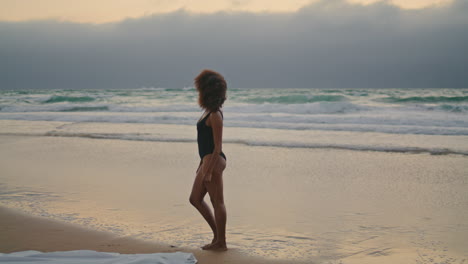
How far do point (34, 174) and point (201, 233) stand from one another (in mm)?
4447

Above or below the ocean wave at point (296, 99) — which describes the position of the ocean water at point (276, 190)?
below

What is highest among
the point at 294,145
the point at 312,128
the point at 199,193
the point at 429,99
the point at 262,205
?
the point at 429,99

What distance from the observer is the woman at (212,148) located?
3.61 metres

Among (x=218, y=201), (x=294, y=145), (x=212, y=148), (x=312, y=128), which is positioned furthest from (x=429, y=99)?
(x=212, y=148)

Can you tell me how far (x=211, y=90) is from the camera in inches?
142

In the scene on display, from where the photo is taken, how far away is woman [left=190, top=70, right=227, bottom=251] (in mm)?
3607

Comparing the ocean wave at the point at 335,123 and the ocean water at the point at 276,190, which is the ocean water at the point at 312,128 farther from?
the ocean water at the point at 276,190

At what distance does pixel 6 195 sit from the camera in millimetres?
6055

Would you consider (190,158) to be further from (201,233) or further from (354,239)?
(354,239)

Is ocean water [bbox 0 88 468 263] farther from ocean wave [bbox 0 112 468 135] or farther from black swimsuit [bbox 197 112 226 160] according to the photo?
ocean wave [bbox 0 112 468 135]

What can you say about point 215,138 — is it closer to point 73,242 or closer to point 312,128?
point 73,242

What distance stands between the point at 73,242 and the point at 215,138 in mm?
1811

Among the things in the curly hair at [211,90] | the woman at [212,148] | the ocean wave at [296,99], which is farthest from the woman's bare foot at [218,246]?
the ocean wave at [296,99]

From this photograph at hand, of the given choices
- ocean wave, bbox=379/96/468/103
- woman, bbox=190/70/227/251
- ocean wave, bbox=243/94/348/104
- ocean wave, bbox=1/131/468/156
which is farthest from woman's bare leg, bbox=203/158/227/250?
ocean wave, bbox=379/96/468/103
